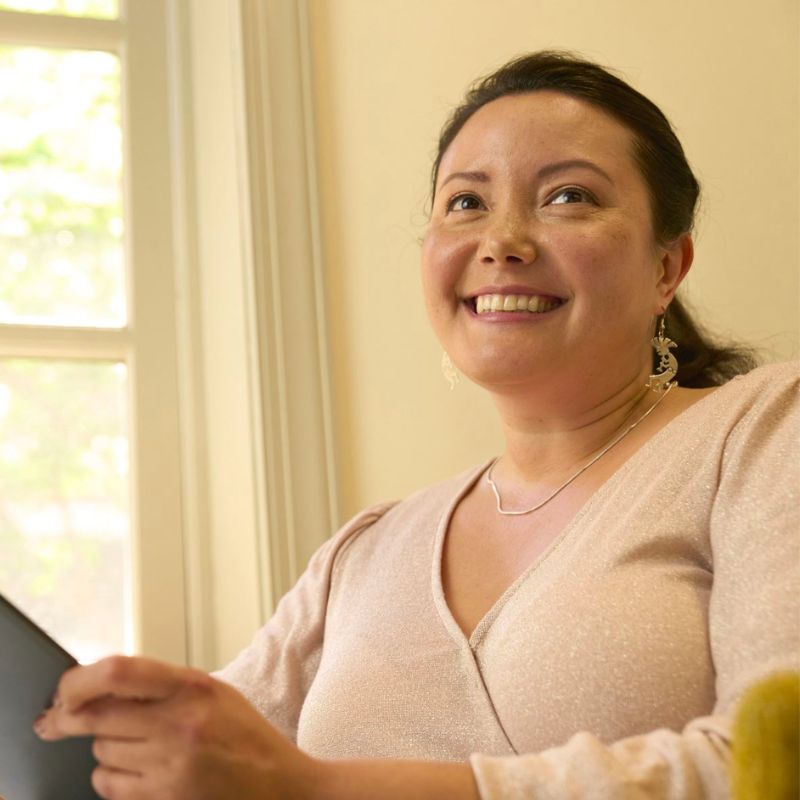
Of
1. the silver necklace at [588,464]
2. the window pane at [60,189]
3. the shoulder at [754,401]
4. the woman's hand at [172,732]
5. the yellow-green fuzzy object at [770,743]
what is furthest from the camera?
the window pane at [60,189]

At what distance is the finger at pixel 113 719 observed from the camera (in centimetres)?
89

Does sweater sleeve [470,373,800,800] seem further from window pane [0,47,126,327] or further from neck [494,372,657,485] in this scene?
window pane [0,47,126,327]

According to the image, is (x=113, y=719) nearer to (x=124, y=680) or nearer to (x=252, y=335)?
(x=124, y=680)

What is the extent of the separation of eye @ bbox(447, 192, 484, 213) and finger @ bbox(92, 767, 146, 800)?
0.93m

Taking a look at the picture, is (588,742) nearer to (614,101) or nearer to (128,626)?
(614,101)

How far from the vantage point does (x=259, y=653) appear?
5.56 ft

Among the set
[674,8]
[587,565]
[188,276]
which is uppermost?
[674,8]

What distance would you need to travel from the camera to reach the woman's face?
154 cm

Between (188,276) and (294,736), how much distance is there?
0.93 m

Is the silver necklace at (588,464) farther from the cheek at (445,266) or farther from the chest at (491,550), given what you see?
the cheek at (445,266)

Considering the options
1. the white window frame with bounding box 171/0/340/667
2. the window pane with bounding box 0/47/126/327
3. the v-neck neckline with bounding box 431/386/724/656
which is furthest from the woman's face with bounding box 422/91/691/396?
the window pane with bounding box 0/47/126/327

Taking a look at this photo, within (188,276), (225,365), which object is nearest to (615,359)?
(225,365)

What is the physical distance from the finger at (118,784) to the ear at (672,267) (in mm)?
952

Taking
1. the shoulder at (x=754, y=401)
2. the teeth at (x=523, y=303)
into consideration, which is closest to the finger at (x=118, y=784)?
the shoulder at (x=754, y=401)
